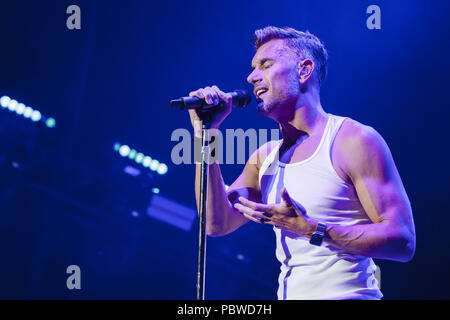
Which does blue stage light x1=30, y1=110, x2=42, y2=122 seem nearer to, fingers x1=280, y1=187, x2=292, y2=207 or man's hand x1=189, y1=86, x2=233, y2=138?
man's hand x1=189, y1=86, x2=233, y2=138

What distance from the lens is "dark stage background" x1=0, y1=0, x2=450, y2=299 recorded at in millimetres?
4172

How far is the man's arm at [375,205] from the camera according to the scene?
5.37 ft

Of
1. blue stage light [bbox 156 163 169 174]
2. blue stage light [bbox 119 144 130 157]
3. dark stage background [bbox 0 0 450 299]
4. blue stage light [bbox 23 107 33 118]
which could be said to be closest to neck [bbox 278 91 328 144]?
dark stage background [bbox 0 0 450 299]

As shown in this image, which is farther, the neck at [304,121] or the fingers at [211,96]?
the neck at [304,121]

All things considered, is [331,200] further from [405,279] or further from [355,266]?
[405,279]

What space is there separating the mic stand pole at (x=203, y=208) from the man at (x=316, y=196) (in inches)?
4.8

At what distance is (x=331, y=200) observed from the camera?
1809 millimetres

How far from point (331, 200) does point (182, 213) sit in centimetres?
350

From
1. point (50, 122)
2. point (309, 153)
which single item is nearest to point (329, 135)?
point (309, 153)

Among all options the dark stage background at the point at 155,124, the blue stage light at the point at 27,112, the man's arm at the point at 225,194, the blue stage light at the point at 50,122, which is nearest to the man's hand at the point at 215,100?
the man's arm at the point at 225,194

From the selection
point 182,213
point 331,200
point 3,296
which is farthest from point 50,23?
point 331,200

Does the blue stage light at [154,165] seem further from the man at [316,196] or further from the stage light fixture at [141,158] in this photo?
the man at [316,196]

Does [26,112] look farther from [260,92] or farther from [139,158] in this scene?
[260,92]

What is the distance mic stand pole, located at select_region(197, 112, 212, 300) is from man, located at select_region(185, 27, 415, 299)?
4.8 inches
